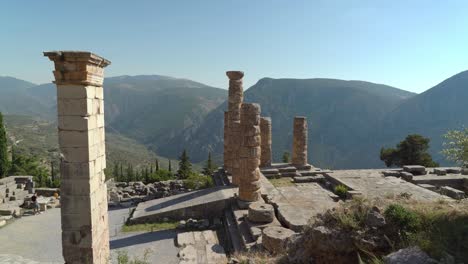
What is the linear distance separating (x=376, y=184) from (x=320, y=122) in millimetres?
127421

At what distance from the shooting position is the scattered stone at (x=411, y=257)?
197 inches

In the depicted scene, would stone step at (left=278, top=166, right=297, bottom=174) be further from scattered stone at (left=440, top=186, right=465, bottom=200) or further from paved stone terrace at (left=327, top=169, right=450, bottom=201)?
scattered stone at (left=440, top=186, right=465, bottom=200)

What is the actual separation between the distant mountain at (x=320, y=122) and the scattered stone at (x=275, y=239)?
97.9 meters

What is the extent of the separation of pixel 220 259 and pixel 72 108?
21.7 ft

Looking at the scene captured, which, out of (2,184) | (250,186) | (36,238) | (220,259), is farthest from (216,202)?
(2,184)

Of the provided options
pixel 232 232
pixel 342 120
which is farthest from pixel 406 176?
pixel 342 120

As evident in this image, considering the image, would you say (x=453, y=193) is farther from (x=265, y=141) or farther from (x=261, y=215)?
(x=265, y=141)

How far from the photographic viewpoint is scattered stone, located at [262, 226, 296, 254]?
29.5ft

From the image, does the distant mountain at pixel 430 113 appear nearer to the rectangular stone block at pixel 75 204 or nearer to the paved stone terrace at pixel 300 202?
the paved stone terrace at pixel 300 202

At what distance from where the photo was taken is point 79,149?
21.7 feet

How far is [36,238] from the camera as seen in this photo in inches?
544

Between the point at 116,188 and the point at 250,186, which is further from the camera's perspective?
the point at 116,188

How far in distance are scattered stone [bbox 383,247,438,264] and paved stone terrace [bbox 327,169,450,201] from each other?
27.3 ft

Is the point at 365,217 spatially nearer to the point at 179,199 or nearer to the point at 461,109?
the point at 179,199
